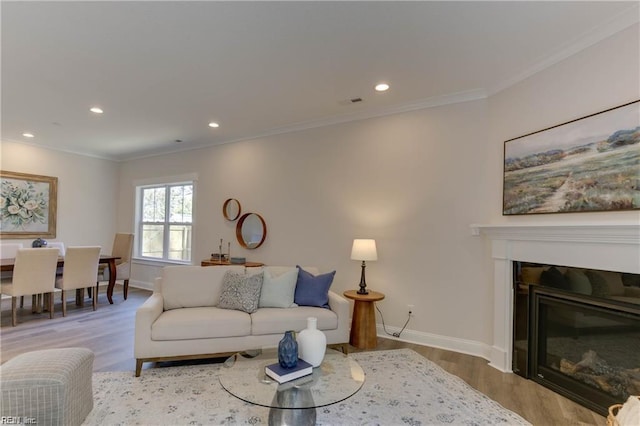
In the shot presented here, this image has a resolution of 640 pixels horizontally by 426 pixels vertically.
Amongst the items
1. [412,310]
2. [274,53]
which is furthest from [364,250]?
[274,53]

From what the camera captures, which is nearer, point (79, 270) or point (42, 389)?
point (42, 389)

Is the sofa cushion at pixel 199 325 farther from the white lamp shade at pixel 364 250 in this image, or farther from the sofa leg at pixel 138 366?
the white lamp shade at pixel 364 250

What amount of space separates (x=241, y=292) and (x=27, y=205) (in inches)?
194

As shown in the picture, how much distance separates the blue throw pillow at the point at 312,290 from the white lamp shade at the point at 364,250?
0.37 meters

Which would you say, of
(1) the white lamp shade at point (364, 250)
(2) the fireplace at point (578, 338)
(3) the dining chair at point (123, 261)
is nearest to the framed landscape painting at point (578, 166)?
(2) the fireplace at point (578, 338)

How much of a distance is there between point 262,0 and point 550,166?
8.33 ft

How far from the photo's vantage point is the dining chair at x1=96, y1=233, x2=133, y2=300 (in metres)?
5.67

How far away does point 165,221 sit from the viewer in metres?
6.43

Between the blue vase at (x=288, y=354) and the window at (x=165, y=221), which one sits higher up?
the window at (x=165, y=221)

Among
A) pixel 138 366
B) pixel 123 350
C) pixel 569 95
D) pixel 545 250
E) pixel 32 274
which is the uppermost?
pixel 569 95

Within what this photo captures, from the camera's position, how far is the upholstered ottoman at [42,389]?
1701mm

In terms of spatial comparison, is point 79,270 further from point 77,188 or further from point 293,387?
point 293,387

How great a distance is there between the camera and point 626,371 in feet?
7.59

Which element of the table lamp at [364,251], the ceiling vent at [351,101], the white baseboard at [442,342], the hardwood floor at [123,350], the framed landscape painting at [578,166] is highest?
the ceiling vent at [351,101]
